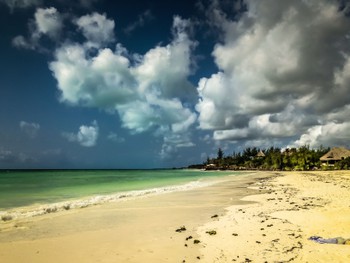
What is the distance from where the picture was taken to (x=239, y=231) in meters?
10.1

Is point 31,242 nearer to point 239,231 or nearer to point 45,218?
point 45,218

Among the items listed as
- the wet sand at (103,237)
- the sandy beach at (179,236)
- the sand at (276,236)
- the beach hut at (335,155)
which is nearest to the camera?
the sand at (276,236)

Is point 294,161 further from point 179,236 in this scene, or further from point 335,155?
point 179,236

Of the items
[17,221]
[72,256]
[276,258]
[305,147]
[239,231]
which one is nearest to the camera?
[276,258]

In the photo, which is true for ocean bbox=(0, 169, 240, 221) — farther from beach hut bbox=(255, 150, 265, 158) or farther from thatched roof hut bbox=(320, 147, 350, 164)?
beach hut bbox=(255, 150, 265, 158)

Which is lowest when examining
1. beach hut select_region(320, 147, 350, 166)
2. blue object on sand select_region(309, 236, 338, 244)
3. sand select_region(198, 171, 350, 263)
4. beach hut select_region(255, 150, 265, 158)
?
sand select_region(198, 171, 350, 263)

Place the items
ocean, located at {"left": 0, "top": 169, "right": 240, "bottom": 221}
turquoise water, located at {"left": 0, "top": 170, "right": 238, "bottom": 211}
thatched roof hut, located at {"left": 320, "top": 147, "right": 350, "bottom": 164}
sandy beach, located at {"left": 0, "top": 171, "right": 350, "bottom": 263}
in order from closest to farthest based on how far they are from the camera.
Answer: sandy beach, located at {"left": 0, "top": 171, "right": 350, "bottom": 263}, ocean, located at {"left": 0, "top": 169, "right": 240, "bottom": 221}, turquoise water, located at {"left": 0, "top": 170, "right": 238, "bottom": 211}, thatched roof hut, located at {"left": 320, "top": 147, "right": 350, "bottom": 164}

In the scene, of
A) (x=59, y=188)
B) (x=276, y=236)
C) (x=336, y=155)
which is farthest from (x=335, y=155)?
(x=276, y=236)

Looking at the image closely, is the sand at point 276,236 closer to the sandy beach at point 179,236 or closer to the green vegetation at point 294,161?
the sandy beach at point 179,236

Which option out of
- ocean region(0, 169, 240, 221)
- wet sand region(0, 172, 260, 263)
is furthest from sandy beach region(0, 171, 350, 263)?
ocean region(0, 169, 240, 221)

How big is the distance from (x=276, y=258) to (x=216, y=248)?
1692mm

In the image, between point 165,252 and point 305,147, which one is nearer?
point 165,252

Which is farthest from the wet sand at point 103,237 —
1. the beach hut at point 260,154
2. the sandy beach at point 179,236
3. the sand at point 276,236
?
the beach hut at point 260,154

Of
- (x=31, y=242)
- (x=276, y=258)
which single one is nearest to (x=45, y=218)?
(x=31, y=242)
